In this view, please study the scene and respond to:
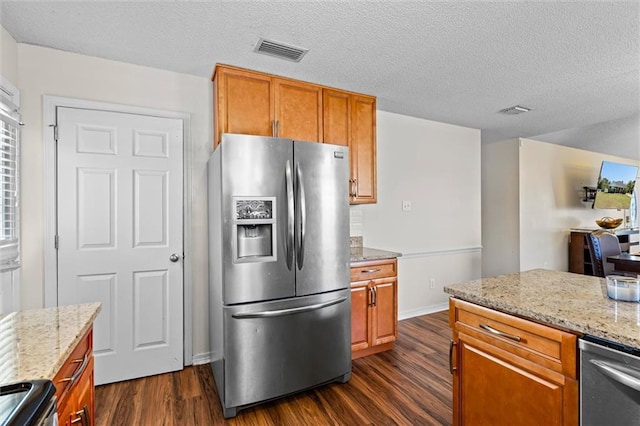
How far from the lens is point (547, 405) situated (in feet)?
4.00

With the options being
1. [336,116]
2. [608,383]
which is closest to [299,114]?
[336,116]

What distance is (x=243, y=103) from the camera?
2.62 m

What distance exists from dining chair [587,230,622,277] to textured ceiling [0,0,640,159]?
155 cm

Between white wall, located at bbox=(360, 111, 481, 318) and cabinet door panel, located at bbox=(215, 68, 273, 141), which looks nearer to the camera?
cabinet door panel, located at bbox=(215, 68, 273, 141)

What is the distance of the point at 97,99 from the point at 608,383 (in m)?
3.34

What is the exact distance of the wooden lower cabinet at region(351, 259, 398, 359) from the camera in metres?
2.80

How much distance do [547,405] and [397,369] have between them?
5.22 feet

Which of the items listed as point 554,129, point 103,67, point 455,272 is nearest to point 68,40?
point 103,67

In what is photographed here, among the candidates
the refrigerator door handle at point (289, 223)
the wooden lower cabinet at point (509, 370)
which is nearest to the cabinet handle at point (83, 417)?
the refrigerator door handle at point (289, 223)

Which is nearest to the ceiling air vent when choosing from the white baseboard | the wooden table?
the white baseboard

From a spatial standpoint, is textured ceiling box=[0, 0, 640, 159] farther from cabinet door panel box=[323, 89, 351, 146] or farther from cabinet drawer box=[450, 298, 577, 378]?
cabinet drawer box=[450, 298, 577, 378]

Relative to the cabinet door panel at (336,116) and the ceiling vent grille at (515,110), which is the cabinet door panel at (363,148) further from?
the ceiling vent grille at (515,110)

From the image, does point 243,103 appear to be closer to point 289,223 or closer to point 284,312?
point 289,223

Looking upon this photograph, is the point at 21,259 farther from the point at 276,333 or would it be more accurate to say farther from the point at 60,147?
the point at 276,333
